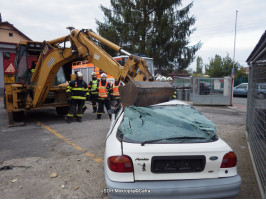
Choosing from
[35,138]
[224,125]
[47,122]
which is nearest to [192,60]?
[224,125]

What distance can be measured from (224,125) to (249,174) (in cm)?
419

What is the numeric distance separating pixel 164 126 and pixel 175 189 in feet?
2.73

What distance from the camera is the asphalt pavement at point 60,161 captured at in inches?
129

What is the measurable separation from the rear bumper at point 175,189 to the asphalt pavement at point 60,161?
36.9 inches

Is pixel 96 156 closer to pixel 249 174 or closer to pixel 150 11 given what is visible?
pixel 249 174

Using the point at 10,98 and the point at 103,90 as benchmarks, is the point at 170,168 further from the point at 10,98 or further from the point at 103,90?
the point at 10,98

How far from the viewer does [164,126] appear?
288 cm

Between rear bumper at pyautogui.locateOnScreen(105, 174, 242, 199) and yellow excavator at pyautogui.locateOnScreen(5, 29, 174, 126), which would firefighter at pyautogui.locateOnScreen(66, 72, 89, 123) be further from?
rear bumper at pyautogui.locateOnScreen(105, 174, 242, 199)

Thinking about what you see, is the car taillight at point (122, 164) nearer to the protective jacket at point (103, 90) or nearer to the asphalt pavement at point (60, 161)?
the asphalt pavement at point (60, 161)

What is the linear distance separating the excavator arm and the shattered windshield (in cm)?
70

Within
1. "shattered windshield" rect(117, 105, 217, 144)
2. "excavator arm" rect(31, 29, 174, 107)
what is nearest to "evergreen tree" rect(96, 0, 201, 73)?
"excavator arm" rect(31, 29, 174, 107)

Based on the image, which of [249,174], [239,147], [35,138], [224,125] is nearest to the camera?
[249,174]

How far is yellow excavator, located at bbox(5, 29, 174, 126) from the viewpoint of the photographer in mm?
4545

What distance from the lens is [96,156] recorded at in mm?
4598
